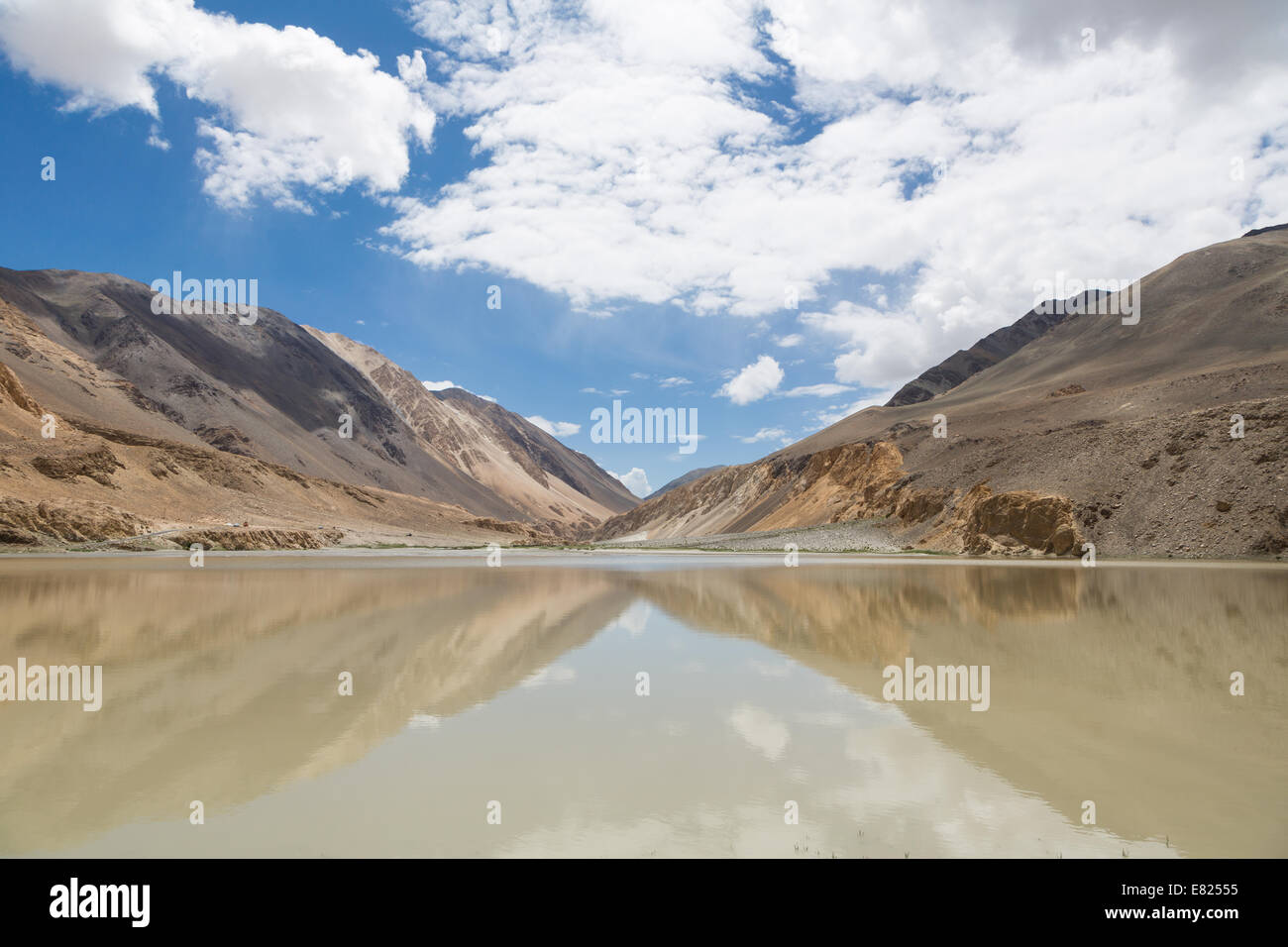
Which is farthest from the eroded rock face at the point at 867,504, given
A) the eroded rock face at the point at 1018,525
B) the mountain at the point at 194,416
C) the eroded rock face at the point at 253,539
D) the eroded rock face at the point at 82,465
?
the eroded rock face at the point at 82,465

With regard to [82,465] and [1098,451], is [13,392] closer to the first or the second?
[82,465]

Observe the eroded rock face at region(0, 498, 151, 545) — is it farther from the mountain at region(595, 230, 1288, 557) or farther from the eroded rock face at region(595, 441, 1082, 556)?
the mountain at region(595, 230, 1288, 557)

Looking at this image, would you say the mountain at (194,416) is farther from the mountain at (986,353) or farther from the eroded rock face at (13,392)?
the mountain at (986,353)

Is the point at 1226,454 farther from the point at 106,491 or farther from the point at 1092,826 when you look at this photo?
the point at 106,491

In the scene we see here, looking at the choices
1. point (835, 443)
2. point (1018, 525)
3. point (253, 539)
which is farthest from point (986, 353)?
point (253, 539)

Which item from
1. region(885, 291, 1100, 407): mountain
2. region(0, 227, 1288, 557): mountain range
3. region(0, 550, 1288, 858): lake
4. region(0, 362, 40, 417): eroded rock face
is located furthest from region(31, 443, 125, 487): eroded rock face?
region(885, 291, 1100, 407): mountain

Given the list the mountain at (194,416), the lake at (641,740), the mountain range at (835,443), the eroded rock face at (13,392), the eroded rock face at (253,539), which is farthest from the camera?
the eroded rock face at (13,392)
